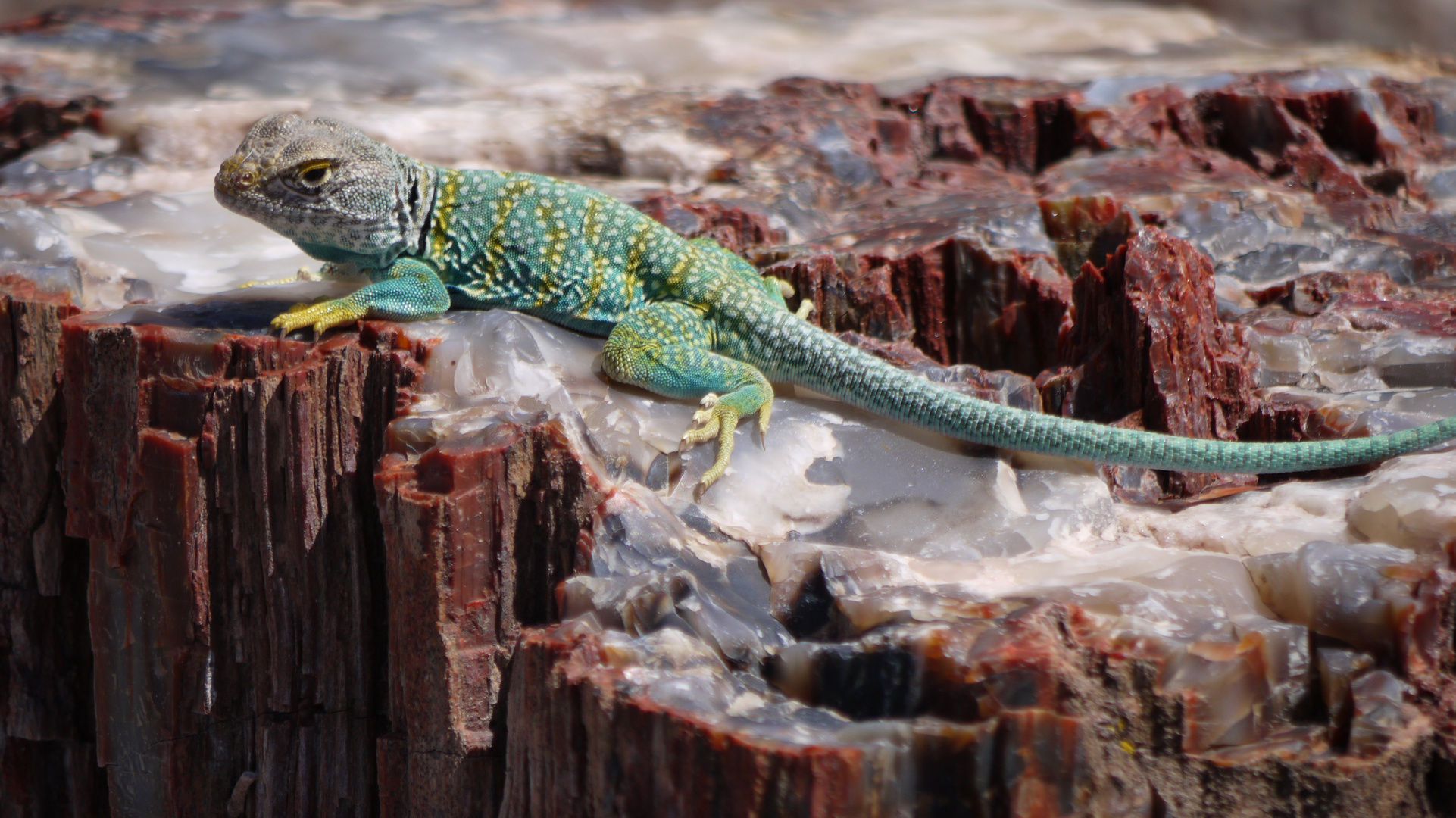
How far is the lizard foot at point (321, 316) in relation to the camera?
4004 millimetres

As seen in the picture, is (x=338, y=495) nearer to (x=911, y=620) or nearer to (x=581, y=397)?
(x=581, y=397)

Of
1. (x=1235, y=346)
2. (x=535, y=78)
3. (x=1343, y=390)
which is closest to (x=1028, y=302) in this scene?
(x=1235, y=346)

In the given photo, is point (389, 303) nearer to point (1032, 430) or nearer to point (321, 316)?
point (321, 316)

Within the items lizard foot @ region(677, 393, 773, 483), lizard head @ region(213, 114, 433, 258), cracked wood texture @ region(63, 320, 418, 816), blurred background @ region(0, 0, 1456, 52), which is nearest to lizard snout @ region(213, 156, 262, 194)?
lizard head @ region(213, 114, 433, 258)

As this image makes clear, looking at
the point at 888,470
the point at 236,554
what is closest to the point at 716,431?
the point at 888,470

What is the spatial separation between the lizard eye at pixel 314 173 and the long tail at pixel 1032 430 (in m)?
1.91

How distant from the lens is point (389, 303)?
4.20 metres

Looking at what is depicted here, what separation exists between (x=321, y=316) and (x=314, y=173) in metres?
0.63

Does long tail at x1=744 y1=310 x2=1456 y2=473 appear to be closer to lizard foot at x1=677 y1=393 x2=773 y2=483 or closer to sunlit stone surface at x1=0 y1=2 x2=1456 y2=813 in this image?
sunlit stone surface at x1=0 y1=2 x2=1456 y2=813

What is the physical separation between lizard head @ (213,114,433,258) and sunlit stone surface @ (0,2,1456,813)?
39 cm

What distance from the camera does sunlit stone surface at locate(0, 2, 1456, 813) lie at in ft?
9.23

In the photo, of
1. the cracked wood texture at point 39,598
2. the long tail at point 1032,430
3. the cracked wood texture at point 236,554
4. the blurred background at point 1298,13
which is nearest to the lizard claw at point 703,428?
the long tail at point 1032,430

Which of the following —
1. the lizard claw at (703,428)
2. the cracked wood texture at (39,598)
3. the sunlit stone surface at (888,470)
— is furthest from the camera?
the cracked wood texture at (39,598)

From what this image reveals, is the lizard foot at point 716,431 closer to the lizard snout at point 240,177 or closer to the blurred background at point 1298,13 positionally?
the lizard snout at point 240,177
